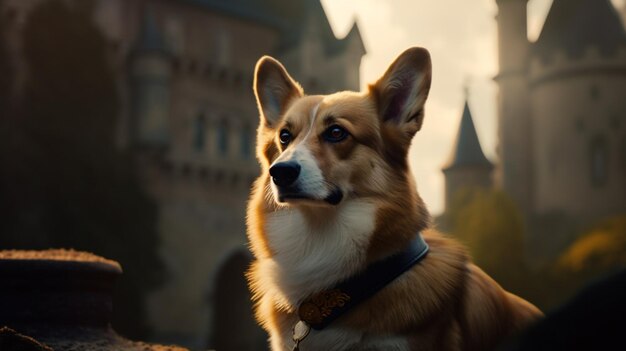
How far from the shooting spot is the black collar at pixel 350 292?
338 centimetres

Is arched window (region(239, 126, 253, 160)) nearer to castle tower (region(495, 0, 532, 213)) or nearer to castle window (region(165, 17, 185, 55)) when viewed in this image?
castle window (region(165, 17, 185, 55))

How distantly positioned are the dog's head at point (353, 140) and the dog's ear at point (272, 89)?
234 mm

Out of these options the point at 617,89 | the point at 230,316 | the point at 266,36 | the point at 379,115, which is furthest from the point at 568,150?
the point at 379,115

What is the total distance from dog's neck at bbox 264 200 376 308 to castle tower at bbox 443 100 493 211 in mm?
42766

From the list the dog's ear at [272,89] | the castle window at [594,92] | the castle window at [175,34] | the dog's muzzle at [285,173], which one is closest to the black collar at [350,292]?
the dog's muzzle at [285,173]

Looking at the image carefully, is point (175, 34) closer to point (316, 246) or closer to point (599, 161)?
point (599, 161)

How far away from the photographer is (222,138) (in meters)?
32.8

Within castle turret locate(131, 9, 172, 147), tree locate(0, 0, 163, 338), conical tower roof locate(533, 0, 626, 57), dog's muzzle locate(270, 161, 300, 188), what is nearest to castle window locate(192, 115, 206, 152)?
castle turret locate(131, 9, 172, 147)

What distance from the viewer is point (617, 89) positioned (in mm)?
42531

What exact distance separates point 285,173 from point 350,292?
0.54 meters

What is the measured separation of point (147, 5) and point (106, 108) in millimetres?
5527

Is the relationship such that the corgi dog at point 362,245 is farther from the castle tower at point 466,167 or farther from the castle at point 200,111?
the castle tower at point 466,167

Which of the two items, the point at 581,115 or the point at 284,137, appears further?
the point at 581,115

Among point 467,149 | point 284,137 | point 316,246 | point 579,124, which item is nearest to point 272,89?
point 284,137
